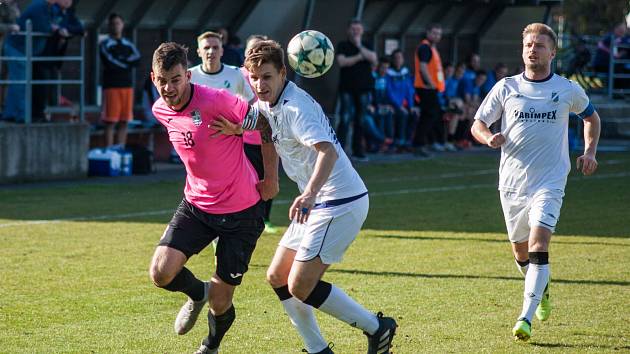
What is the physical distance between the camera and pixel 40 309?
8461mm

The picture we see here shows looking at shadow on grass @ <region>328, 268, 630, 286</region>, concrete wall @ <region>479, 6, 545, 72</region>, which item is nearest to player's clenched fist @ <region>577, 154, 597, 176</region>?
shadow on grass @ <region>328, 268, 630, 286</region>

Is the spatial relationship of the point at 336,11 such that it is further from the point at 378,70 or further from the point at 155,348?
the point at 155,348

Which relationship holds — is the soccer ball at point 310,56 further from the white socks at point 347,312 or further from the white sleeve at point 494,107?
the white socks at point 347,312

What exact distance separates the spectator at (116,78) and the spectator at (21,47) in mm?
1286

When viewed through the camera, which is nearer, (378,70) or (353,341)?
(353,341)

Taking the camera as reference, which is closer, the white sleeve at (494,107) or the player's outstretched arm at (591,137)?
the player's outstretched arm at (591,137)

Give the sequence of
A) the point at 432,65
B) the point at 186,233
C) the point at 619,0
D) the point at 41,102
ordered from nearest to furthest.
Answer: the point at 186,233 < the point at 41,102 < the point at 432,65 < the point at 619,0

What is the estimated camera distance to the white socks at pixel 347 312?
262 inches

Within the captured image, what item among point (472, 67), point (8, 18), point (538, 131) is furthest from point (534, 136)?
point (472, 67)

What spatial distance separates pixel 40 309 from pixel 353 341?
2435 millimetres

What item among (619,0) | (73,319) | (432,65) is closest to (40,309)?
(73,319)

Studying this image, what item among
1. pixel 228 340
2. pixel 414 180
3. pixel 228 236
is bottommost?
pixel 414 180

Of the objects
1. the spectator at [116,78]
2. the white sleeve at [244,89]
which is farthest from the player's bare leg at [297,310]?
the spectator at [116,78]

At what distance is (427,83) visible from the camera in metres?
20.8
